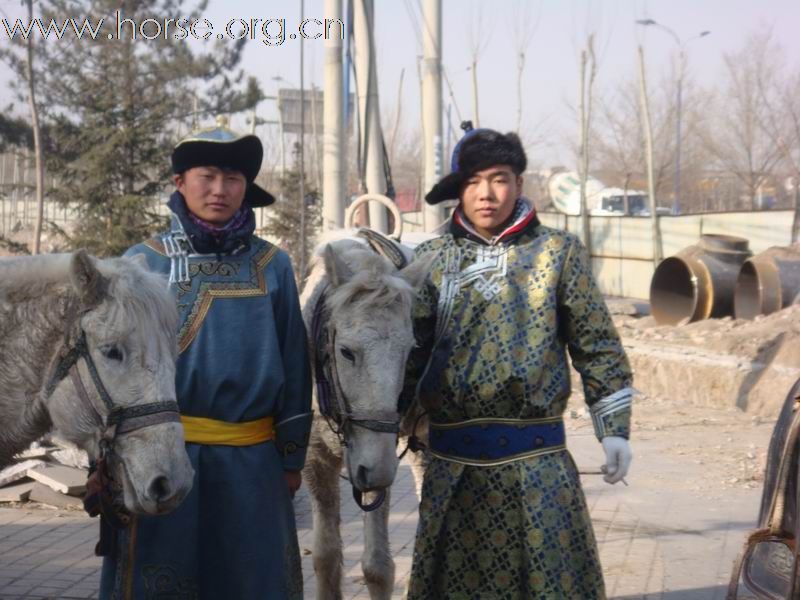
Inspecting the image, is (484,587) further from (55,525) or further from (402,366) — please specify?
(55,525)

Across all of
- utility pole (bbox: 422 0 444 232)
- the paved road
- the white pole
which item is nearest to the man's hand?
the paved road

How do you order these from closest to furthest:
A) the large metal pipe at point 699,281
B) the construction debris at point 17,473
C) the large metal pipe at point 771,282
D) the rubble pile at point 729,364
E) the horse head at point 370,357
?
the horse head at point 370,357 < the construction debris at point 17,473 < the rubble pile at point 729,364 < the large metal pipe at point 771,282 < the large metal pipe at point 699,281

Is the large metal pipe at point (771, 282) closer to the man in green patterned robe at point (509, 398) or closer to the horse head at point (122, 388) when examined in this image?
the man in green patterned robe at point (509, 398)

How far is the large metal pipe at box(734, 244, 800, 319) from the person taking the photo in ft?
44.7

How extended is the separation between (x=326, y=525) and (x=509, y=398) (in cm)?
159

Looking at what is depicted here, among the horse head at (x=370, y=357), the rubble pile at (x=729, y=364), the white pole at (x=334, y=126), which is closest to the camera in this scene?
the horse head at (x=370, y=357)

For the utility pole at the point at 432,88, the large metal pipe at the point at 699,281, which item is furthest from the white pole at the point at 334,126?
the large metal pipe at the point at 699,281

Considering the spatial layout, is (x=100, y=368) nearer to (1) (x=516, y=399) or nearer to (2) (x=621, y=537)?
(1) (x=516, y=399)

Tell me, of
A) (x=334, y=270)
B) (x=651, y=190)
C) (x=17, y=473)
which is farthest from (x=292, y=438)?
(x=651, y=190)

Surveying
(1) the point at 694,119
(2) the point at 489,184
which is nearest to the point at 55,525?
(2) the point at 489,184

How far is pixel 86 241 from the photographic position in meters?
16.2

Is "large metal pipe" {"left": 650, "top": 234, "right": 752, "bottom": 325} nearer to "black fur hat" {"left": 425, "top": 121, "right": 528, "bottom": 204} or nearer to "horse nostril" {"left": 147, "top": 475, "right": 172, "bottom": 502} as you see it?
"black fur hat" {"left": 425, "top": 121, "right": 528, "bottom": 204}

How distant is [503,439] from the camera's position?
3.27 metres

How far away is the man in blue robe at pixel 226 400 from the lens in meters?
3.04
